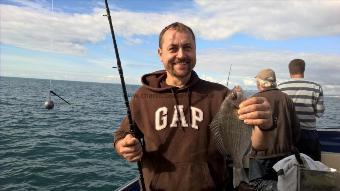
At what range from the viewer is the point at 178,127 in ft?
12.1

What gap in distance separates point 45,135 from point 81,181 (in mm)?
10538

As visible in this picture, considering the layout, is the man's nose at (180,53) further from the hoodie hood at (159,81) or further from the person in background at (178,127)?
the hoodie hood at (159,81)

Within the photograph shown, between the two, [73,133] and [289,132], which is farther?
[73,133]

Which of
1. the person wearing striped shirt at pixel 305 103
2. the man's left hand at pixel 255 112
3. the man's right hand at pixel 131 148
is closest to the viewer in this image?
the man's left hand at pixel 255 112

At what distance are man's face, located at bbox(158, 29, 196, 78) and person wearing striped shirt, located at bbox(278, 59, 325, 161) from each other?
4.19 meters

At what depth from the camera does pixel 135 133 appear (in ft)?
12.7

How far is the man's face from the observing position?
12.1ft

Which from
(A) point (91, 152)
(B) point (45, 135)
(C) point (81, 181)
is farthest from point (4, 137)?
(C) point (81, 181)

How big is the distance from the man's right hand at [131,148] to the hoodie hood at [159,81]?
61 cm

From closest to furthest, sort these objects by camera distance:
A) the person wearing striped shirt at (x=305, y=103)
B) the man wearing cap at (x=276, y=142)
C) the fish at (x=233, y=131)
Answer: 1. the fish at (x=233, y=131)
2. the man wearing cap at (x=276, y=142)
3. the person wearing striped shirt at (x=305, y=103)

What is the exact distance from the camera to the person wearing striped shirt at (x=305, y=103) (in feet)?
23.7

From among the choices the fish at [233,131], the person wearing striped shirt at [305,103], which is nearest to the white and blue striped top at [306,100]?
the person wearing striped shirt at [305,103]

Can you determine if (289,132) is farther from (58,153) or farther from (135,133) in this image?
(58,153)

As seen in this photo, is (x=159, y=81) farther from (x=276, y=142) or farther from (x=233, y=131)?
(x=276, y=142)
